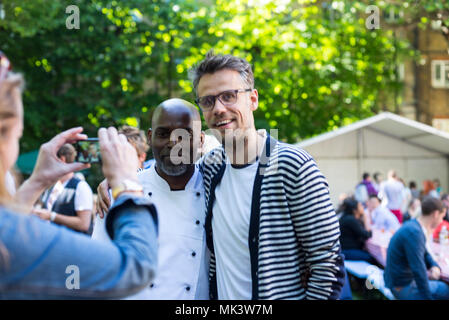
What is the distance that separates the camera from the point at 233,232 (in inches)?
72.2

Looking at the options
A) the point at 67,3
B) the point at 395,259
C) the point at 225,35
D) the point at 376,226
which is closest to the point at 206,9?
the point at 225,35

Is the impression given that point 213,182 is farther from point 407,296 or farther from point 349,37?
point 349,37

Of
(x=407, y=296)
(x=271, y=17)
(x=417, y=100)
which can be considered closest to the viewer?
(x=407, y=296)

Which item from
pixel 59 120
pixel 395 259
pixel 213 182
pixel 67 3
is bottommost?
pixel 395 259

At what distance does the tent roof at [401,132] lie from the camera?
484 inches

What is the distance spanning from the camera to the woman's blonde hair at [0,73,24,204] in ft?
3.34

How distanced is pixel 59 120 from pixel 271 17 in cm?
844

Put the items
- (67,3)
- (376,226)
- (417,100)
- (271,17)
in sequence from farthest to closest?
(417,100) → (271,17) → (67,3) → (376,226)

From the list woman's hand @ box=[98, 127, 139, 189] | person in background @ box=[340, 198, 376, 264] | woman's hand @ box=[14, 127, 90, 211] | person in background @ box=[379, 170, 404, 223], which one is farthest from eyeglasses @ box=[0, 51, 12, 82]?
person in background @ box=[379, 170, 404, 223]

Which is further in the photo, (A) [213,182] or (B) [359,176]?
(B) [359,176]

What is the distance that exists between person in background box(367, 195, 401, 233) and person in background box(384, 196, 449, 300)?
2687 mm

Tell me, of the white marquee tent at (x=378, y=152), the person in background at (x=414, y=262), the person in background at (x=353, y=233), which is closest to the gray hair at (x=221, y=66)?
the person in background at (x=414, y=262)

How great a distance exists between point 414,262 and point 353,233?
222 centimetres

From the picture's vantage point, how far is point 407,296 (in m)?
4.78
